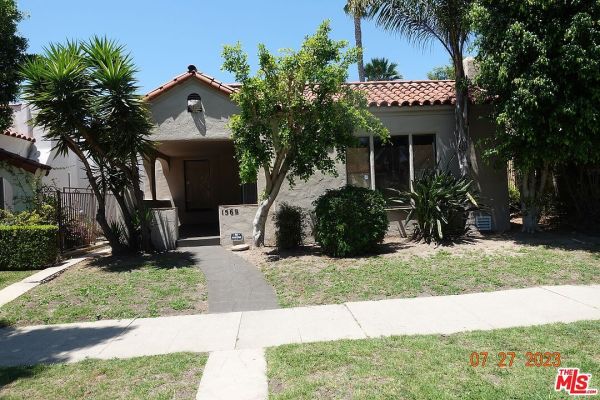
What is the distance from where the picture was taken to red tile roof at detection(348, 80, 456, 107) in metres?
12.3

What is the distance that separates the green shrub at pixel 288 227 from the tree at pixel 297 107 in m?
1.06

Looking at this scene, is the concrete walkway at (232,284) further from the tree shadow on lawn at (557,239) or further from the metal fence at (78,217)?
the tree shadow on lawn at (557,239)

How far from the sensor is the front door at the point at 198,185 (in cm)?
1753

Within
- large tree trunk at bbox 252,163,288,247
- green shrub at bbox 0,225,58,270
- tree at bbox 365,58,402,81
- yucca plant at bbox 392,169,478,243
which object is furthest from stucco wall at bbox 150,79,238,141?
tree at bbox 365,58,402,81

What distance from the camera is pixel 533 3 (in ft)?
30.5

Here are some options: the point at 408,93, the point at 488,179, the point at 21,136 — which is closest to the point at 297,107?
the point at 408,93

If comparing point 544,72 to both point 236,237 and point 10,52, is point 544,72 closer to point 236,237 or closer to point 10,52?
point 236,237

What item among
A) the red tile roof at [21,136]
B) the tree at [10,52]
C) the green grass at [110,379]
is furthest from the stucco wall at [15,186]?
the green grass at [110,379]

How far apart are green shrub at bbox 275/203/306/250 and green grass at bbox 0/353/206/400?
19.4 ft

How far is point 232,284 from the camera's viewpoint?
8.48 metres

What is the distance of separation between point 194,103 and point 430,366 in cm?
976

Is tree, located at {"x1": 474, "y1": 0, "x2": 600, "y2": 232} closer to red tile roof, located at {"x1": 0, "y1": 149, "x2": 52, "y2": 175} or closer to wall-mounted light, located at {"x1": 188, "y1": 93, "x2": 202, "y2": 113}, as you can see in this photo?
wall-mounted light, located at {"x1": 188, "y1": 93, "x2": 202, "y2": 113}

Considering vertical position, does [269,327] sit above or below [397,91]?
below

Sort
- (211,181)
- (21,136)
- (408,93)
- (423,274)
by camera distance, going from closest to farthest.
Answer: (423,274) < (408,93) < (21,136) < (211,181)
